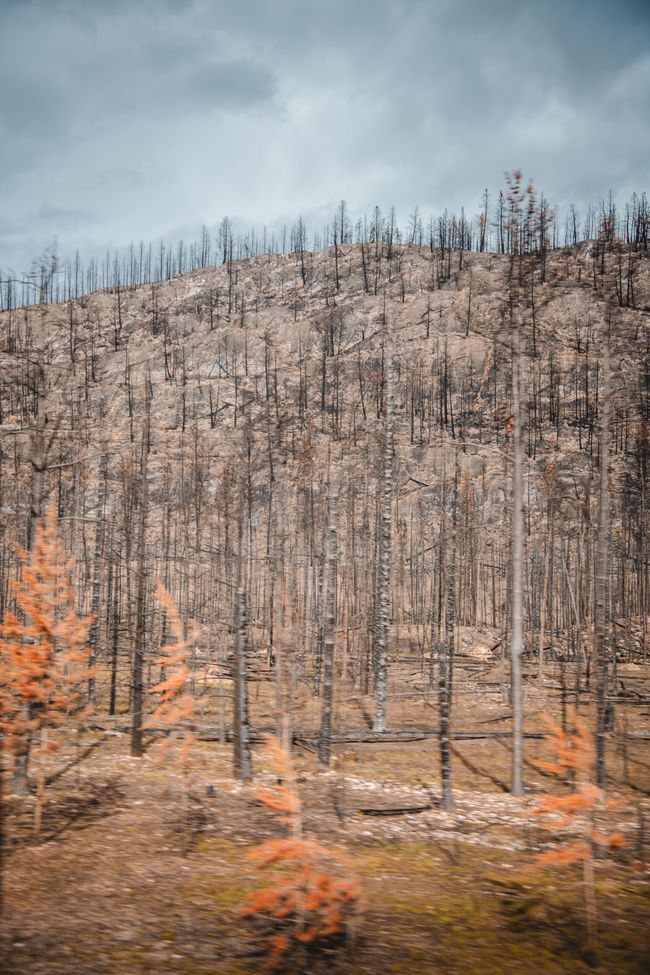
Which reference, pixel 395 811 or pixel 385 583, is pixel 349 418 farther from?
pixel 395 811

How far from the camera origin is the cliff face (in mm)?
48719

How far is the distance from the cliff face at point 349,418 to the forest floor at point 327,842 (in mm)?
22930

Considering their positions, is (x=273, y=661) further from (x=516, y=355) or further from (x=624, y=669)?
(x=516, y=355)

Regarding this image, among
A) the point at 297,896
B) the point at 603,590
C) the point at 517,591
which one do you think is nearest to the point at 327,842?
the point at 297,896

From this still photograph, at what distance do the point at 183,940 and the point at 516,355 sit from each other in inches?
472

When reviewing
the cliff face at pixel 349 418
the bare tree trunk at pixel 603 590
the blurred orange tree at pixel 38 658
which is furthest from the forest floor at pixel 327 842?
the cliff face at pixel 349 418

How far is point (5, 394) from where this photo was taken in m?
11.3

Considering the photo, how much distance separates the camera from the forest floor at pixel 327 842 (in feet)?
18.8

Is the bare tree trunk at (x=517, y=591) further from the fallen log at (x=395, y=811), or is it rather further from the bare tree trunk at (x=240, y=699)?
the bare tree trunk at (x=240, y=699)

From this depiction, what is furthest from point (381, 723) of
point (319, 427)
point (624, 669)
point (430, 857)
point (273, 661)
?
point (319, 427)

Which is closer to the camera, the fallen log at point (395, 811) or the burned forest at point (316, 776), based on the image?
the burned forest at point (316, 776)

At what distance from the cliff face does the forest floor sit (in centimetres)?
2293

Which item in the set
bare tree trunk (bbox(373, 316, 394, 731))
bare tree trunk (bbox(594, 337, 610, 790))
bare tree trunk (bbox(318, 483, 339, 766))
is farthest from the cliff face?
bare tree trunk (bbox(594, 337, 610, 790))

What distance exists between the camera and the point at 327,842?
354 inches
